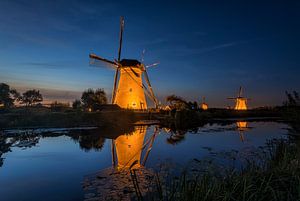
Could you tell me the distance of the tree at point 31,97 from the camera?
57.3 meters

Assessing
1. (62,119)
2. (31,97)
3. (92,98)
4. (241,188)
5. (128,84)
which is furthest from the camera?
(31,97)

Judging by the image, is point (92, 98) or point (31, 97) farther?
point (31, 97)

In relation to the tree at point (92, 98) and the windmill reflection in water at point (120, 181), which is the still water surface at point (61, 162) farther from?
the tree at point (92, 98)

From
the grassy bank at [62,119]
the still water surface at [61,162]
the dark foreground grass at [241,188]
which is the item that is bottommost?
the still water surface at [61,162]

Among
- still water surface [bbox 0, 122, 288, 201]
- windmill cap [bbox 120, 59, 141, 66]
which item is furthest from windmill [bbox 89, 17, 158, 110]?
still water surface [bbox 0, 122, 288, 201]

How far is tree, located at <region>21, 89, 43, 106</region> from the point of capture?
57.3 metres

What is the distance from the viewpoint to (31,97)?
5819 cm

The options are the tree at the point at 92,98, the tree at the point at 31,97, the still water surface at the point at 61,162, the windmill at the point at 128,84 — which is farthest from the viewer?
the tree at the point at 31,97

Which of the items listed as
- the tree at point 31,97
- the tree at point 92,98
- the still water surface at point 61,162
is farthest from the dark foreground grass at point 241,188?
the tree at point 31,97

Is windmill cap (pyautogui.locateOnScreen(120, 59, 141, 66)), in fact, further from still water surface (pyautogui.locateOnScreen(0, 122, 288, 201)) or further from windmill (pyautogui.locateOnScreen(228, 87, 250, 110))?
windmill (pyautogui.locateOnScreen(228, 87, 250, 110))

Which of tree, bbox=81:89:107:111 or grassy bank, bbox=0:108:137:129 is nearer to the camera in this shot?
grassy bank, bbox=0:108:137:129

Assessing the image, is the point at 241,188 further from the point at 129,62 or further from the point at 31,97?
the point at 31,97

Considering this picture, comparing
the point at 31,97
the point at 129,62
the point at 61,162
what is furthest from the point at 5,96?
the point at 61,162

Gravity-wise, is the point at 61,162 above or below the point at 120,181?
below
